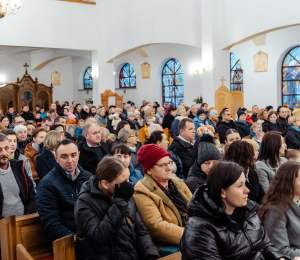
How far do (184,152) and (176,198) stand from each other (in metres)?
2.11

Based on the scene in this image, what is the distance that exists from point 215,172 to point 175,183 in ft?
3.54

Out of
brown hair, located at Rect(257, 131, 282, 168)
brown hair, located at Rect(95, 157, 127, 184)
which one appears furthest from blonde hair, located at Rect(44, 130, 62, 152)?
brown hair, located at Rect(257, 131, 282, 168)

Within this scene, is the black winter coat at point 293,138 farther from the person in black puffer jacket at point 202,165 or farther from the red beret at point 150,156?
the red beret at point 150,156

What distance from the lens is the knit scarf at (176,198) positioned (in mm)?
2834

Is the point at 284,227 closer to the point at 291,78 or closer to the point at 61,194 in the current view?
the point at 61,194

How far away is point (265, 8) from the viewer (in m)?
11.3

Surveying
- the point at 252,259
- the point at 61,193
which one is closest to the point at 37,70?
the point at 61,193

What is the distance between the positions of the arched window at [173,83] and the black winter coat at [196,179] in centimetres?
1448

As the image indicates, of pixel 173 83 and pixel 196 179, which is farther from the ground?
pixel 173 83

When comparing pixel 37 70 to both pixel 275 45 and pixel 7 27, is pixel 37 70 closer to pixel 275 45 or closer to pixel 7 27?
pixel 7 27

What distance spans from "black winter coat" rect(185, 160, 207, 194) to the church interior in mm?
253

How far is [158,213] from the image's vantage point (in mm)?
2648

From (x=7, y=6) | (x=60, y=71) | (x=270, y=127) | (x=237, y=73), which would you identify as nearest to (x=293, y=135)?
(x=270, y=127)

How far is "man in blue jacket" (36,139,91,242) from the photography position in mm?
2754
